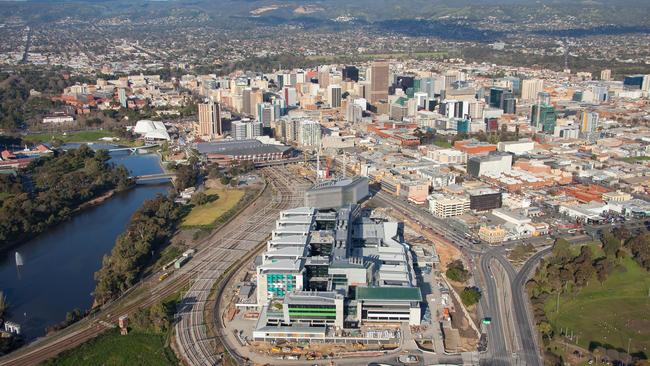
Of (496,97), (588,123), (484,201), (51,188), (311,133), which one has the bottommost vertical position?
(51,188)

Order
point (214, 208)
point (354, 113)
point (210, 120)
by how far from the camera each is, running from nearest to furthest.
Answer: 1. point (214, 208)
2. point (210, 120)
3. point (354, 113)

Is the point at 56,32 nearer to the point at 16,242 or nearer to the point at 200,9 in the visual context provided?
the point at 200,9

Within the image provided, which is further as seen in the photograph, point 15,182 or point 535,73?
point 535,73

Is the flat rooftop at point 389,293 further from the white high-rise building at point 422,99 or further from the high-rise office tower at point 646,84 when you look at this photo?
the high-rise office tower at point 646,84

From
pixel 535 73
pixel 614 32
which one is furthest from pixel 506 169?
pixel 614 32

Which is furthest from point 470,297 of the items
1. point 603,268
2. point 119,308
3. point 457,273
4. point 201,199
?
point 201,199

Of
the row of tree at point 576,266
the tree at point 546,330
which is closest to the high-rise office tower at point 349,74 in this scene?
the row of tree at point 576,266

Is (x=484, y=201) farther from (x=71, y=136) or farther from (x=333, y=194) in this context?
(x=71, y=136)

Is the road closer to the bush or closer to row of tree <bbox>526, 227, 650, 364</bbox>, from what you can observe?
the bush
